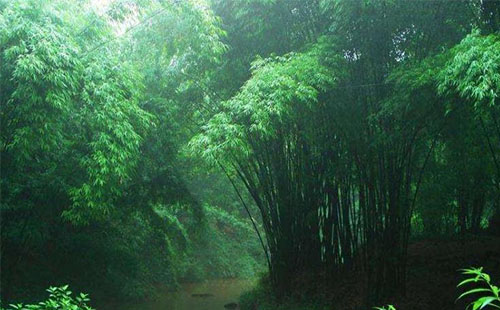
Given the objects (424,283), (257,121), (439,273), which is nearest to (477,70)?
(257,121)

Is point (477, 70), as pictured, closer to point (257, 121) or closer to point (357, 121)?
point (257, 121)

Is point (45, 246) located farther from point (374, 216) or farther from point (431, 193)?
point (431, 193)

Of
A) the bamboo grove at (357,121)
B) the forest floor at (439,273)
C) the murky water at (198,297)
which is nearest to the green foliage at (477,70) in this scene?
the bamboo grove at (357,121)

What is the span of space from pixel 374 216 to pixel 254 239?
8.72m

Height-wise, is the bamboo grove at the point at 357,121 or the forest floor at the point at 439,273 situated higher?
the bamboo grove at the point at 357,121

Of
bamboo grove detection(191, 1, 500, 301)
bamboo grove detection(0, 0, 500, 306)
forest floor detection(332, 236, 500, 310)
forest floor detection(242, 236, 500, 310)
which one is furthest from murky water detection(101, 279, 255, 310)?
forest floor detection(332, 236, 500, 310)

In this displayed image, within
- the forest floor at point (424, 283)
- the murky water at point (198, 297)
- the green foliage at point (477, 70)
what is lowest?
the murky water at point (198, 297)

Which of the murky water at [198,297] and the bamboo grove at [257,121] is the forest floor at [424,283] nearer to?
the bamboo grove at [257,121]

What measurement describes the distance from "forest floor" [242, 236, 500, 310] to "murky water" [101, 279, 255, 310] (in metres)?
2.18

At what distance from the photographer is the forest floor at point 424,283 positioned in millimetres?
5113

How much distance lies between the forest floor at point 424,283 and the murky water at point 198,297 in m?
2.18

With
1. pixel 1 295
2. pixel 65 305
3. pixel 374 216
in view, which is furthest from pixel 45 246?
pixel 65 305

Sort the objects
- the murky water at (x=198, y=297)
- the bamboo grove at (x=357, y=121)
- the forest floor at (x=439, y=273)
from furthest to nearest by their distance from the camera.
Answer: the murky water at (x=198, y=297)
the forest floor at (x=439, y=273)
the bamboo grove at (x=357, y=121)

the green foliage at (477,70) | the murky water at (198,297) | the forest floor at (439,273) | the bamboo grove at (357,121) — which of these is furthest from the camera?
the murky water at (198,297)
